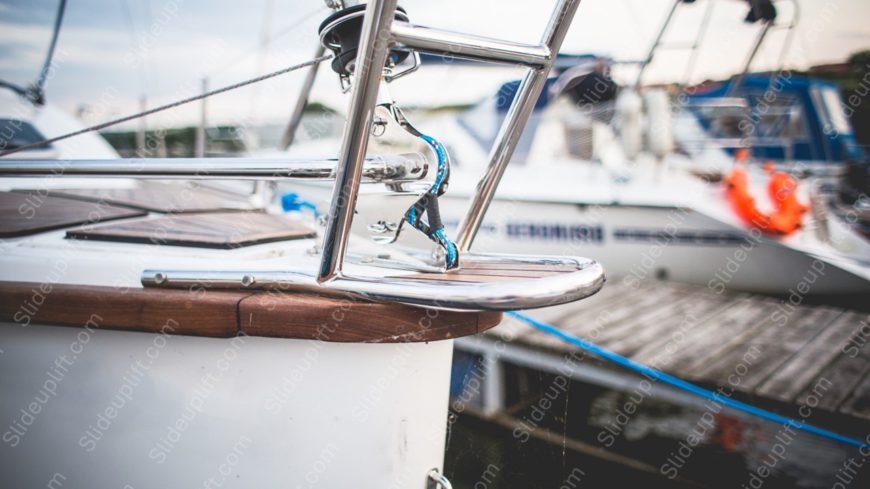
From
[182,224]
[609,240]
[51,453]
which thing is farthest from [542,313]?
[51,453]

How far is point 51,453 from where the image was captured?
1.10 meters

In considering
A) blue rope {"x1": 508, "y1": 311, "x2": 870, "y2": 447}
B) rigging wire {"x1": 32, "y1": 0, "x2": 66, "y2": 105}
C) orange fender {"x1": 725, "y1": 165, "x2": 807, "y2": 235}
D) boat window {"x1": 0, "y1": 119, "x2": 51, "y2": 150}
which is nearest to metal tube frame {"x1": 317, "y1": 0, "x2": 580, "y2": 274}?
blue rope {"x1": 508, "y1": 311, "x2": 870, "y2": 447}

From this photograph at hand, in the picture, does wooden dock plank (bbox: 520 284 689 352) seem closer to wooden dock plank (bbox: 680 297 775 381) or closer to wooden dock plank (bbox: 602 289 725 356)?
wooden dock plank (bbox: 602 289 725 356)

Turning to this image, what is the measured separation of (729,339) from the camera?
3.40 metres

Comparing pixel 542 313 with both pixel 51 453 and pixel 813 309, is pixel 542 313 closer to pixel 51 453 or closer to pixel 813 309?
pixel 813 309

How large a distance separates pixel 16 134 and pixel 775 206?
5318mm

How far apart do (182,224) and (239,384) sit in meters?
0.69

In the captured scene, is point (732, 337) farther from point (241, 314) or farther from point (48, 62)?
point (48, 62)

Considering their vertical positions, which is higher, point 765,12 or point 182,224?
point 765,12

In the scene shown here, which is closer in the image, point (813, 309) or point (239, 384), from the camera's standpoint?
point (239, 384)

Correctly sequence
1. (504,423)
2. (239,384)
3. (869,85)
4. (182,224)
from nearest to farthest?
(239,384) < (182,224) < (504,423) < (869,85)

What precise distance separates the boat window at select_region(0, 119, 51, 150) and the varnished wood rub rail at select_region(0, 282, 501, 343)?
1.64 m

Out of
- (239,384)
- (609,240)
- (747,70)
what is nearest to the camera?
(239,384)

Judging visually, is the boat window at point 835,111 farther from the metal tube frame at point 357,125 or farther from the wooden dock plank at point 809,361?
the metal tube frame at point 357,125
